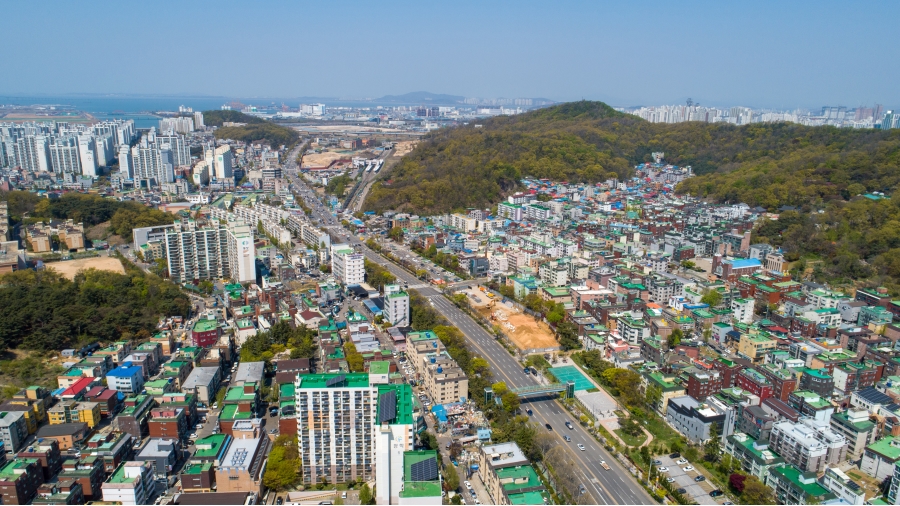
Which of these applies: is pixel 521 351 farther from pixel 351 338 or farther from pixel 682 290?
pixel 682 290

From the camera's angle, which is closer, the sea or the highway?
the highway

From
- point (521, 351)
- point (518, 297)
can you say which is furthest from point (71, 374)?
point (518, 297)

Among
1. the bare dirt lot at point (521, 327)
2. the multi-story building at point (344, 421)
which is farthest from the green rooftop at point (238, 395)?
the bare dirt lot at point (521, 327)

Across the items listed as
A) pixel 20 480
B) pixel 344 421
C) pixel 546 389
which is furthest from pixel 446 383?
pixel 20 480

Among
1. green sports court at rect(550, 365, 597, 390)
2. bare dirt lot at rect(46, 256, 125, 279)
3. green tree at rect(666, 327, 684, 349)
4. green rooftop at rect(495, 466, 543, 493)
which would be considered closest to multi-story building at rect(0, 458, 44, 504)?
green rooftop at rect(495, 466, 543, 493)

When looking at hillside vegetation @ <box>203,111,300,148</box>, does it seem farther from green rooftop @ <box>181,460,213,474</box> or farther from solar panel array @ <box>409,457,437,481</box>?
solar panel array @ <box>409,457,437,481</box>

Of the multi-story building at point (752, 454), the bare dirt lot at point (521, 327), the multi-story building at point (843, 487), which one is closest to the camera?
the multi-story building at point (843, 487)

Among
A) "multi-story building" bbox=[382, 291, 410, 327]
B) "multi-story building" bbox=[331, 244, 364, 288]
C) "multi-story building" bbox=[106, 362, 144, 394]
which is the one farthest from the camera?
"multi-story building" bbox=[331, 244, 364, 288]

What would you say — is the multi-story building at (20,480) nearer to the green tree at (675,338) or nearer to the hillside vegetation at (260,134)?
the green tree at (675,338)
